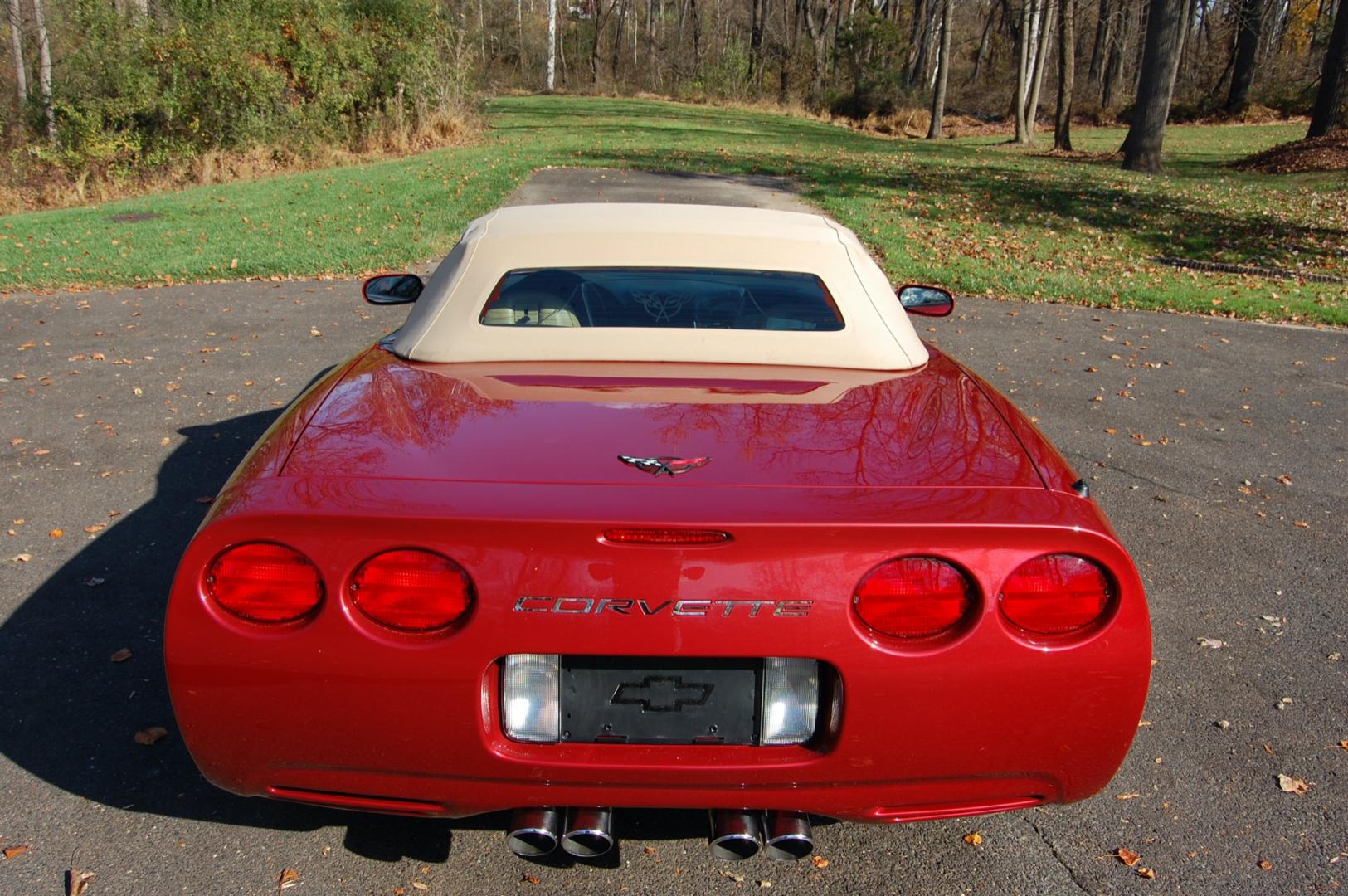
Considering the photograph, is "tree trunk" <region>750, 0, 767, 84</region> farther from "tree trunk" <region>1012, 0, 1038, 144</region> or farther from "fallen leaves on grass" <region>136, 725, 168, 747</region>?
"fallen leaves on grass" <region>136, 725, 168, 747</region>

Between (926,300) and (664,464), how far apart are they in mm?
1996

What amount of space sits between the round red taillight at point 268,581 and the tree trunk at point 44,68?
21960 mm

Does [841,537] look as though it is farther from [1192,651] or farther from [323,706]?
[1192,651]

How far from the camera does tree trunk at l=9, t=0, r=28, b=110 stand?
24.9 m

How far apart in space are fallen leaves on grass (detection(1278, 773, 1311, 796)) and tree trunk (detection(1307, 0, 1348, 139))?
85.3 ft

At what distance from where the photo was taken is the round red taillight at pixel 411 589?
2.06 m

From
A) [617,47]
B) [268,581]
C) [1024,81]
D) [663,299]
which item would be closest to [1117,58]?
[617,47]

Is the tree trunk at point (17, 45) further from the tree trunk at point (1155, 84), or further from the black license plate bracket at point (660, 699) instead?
the black license plate bracket at point (660, 699)

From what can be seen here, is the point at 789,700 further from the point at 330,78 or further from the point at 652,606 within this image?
the point at 330,78

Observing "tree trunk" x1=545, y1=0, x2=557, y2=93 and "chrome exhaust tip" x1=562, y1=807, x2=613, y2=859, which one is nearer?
"chrome exhaust tip" x1=562, y1=807, x2=613, y2=859

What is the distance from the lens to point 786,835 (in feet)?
7.11

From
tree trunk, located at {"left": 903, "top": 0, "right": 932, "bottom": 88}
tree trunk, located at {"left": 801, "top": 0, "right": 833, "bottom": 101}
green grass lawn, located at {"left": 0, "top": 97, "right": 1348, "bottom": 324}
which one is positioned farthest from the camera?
tree trunk, located at {"left": 903, "top": 0, "right": 932, "bottom": 88}

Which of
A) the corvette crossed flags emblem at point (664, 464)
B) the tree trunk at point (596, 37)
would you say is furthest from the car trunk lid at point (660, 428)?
the tree trunk at point (596, 37)

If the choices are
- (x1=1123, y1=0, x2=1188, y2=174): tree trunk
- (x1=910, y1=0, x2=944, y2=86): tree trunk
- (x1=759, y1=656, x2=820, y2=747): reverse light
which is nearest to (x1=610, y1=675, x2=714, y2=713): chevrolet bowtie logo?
(x1=759, y1=656, x2=820, y2=747): reverse light
